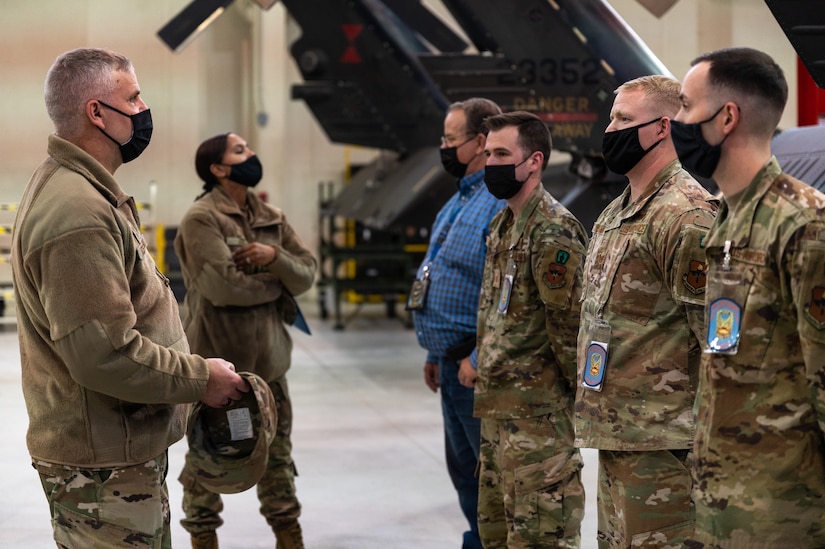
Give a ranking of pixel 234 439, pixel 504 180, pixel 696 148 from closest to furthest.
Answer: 1. pixel 696 148
2. pixel 234 439
3. pixel 504 180

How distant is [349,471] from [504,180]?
2.89 m

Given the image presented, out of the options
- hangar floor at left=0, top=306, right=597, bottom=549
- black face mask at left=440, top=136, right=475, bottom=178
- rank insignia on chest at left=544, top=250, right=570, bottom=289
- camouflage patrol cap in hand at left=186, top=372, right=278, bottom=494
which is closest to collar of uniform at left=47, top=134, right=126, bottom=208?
camouflage patrol cap in hand at left=186, top=372, right=278, bottom=494

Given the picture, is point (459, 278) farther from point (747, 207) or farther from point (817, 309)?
point (817, 309)

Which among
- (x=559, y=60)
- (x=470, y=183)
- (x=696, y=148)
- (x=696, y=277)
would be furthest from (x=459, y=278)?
(x=559, y=60)

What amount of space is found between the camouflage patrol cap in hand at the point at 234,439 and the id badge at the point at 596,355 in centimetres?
89

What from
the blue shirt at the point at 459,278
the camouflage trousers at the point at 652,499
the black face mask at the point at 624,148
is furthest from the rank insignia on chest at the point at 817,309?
the blue shirt at the point at 459,278

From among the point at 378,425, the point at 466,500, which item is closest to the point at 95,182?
the point at 466,500

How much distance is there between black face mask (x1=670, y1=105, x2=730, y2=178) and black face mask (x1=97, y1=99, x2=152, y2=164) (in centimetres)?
135

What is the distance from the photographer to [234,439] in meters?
3.10

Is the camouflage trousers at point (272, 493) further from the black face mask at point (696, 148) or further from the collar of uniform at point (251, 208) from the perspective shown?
the black face mask at point (696, 148)

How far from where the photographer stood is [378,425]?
7242 mm

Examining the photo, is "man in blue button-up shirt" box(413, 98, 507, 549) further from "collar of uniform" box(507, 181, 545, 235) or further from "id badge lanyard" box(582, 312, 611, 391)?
"id badge lanyard" box(582, 312, 611, 391)

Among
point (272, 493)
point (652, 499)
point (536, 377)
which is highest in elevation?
point (536, 377)

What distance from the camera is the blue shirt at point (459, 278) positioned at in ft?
12.9
